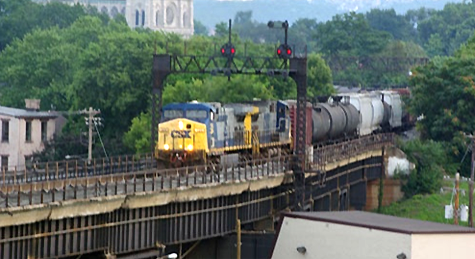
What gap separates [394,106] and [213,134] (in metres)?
43.8

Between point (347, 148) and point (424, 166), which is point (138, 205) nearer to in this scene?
point (347, 148)

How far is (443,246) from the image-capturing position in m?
57.9

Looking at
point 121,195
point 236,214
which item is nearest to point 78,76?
point 236,214

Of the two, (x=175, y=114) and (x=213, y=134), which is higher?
(x=175, y=114)

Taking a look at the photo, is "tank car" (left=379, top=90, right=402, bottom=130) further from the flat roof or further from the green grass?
the flat roof

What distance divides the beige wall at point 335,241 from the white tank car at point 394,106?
50944 mm

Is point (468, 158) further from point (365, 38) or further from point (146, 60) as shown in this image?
point (365, 38)

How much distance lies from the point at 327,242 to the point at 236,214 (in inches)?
236

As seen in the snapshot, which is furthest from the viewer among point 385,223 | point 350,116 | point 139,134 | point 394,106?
point 394,106

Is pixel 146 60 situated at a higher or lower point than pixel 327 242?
higher

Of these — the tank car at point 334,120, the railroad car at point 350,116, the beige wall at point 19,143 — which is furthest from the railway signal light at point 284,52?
the beige wall at point 19,143

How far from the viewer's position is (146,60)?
116m

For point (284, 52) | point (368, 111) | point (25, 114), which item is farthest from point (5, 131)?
point (284, 52)

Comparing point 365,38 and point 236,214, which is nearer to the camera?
point 236,214
